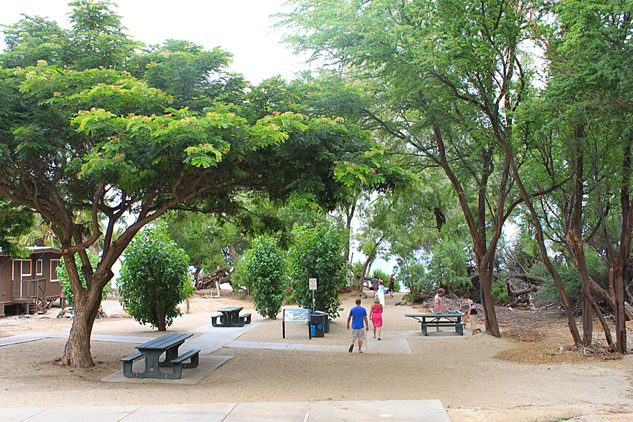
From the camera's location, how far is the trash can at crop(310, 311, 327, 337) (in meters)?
15.0

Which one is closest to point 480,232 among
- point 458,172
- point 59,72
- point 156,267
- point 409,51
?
point 458,172

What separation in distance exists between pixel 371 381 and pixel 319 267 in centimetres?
819

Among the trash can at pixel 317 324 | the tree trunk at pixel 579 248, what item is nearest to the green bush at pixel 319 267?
the trash can at pixel 317 324

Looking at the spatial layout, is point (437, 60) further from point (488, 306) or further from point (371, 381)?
point (488, 306)

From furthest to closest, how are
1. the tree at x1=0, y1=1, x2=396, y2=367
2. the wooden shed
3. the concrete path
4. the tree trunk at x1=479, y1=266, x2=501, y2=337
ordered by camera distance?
the wooden shed
the tree trunk at x1=479, y1=266, x2=501, y2=337
the tree at x1=0, y1=1, x2=396, y2=367
the concrete path

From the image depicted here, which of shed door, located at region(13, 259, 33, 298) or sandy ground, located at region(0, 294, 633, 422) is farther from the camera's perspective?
shed door, located at region(13, 259, 33, 298)

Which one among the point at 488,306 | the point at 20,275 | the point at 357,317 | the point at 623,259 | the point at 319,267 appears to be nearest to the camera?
the point at 623,259

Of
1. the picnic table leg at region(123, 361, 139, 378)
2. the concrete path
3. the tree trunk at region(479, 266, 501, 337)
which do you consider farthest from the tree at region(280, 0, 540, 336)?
the picnic table leg at region(123, 361, 139, 378)

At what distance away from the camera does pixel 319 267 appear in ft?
54.9

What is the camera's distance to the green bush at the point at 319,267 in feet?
55.6

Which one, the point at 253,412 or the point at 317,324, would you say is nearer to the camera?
the point at 253,412

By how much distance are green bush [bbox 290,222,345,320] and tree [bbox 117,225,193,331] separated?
13.5 feet

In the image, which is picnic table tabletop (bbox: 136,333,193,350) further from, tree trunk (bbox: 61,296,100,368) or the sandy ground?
tree trunk (bbox: 61,296,100,368)

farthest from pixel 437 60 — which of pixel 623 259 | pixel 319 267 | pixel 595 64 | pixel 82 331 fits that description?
pixel 82 331
